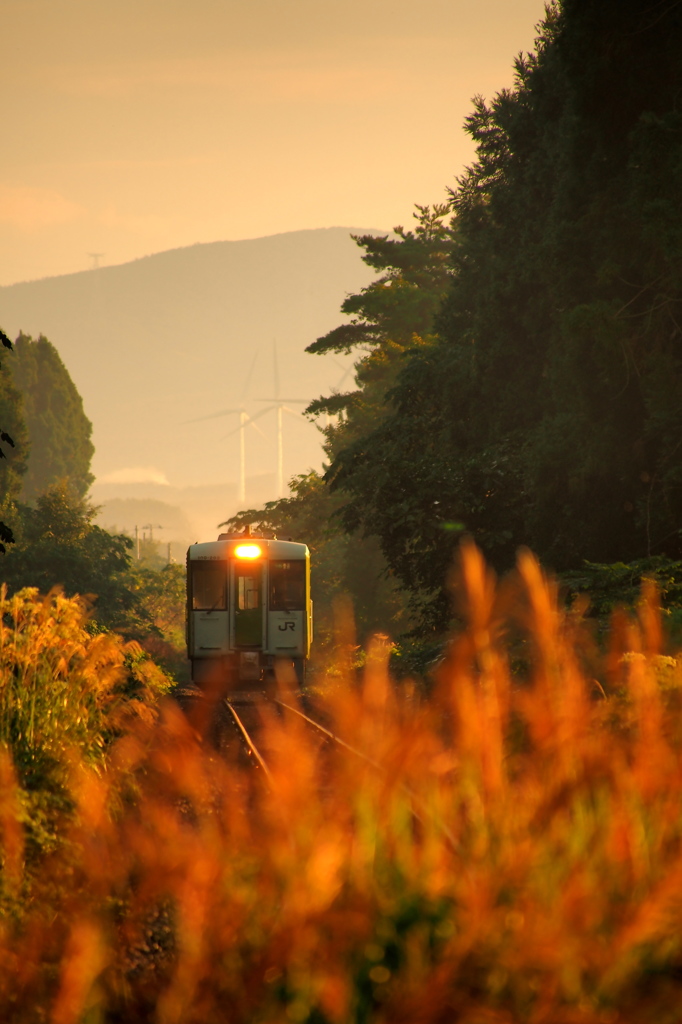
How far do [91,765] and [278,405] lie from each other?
136622mm

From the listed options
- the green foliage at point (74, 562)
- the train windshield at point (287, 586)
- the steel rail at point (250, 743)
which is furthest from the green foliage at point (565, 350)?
the green foliage at point (74, 562)

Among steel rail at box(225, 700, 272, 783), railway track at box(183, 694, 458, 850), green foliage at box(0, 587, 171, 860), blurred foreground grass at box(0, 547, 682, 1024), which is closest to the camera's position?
blurred foreground grass at box(0, 547, 682, 1024)

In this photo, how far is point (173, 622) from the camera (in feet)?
254

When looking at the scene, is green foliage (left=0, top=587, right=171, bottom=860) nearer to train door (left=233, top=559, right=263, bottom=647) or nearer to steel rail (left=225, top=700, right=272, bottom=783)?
steel rail (left=225, top=700, right=272, bottom=783)

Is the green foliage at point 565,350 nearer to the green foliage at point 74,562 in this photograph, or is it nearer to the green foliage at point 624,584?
the green foliage at point 624,584

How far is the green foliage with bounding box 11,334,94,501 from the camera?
83625 millimetres

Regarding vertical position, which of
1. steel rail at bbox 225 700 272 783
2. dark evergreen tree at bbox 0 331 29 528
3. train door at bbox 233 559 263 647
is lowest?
steel rail at bbox 225 700 272 783

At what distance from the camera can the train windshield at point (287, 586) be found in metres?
20.4

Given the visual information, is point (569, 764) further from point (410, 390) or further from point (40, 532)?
point (40, 532)

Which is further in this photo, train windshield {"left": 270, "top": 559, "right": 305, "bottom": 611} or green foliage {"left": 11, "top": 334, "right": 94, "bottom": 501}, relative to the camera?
green foliage {"left": 11, "top": 334, "right": 94, "bottom": 501}

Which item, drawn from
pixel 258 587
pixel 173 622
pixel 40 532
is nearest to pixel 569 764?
pixel 258 587

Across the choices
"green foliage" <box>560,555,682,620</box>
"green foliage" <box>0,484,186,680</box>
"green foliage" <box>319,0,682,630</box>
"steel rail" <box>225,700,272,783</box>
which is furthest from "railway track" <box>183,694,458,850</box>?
"green foliage" <box>0,484,186,680</box>

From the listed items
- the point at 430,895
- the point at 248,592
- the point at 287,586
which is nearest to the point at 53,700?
the point at 430,895

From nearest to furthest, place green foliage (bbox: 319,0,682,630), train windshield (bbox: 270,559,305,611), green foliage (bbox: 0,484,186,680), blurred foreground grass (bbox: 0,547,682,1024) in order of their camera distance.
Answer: blurred foreground grass (bbox: 0,547,682,1024) → green foliage (bbox: 319,0,682,630) → train windshield (bbox: 270,559,305,611) → green foliage (bbox: 0,484,186,680)
